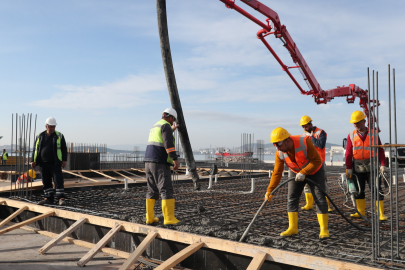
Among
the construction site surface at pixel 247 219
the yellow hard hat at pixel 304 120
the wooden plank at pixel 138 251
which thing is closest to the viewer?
the construction site surface at pixel 247 219

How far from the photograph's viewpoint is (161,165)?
4934mm

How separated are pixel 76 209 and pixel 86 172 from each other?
28.7ft

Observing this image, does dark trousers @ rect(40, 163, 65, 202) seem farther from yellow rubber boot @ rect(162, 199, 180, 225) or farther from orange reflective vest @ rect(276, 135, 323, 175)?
orange reflective vest @ rect(276, 135, 323, 175)

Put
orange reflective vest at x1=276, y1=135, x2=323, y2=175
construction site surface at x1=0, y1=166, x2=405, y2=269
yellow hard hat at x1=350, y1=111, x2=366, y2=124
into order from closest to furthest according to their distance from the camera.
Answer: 1. construction site surface at x1=0, y1=166, x2=405, y2=269
2. orange reflective vest at x1=276, y1=135, x2=323, y2=175
3. yellow hard hat at x1=350, y1=111, x2=366, y2=124

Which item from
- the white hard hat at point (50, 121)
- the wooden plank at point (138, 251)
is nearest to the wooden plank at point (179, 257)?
the wooden plank at point (138, 251)

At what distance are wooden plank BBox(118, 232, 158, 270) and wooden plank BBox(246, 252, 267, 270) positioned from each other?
1.29 meters

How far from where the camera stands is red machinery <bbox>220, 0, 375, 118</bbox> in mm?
13031

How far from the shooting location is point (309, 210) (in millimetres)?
6234

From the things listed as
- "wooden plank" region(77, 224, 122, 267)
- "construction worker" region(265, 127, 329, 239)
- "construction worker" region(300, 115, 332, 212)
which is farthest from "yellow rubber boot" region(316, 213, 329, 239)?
"wooden plank" region(77, 224, 122, 267)

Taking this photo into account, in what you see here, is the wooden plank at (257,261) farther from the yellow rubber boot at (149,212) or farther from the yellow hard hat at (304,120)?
the yellow hard hat at (304,120)

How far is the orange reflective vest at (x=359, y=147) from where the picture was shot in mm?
5250

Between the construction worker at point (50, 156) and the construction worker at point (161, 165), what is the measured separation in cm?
240

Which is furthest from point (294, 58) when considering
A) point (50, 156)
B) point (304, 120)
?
point (50, 156)

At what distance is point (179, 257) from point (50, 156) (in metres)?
3.90
